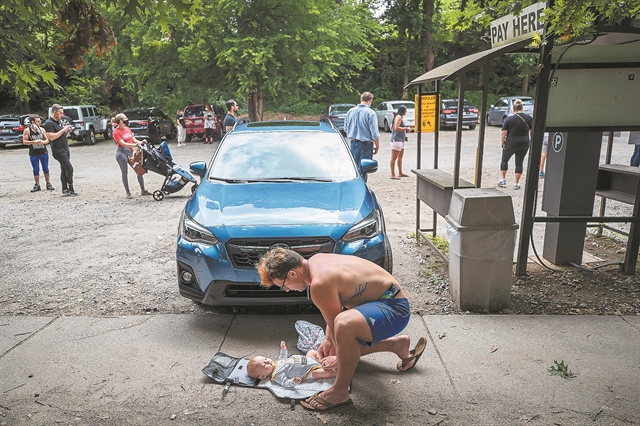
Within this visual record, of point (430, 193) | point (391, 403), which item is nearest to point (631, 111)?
point (430, 193)

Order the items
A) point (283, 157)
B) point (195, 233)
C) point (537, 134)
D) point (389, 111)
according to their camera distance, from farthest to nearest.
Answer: point (389, 111) → point (283, 157) → point (537, 134) → point (195, 233)

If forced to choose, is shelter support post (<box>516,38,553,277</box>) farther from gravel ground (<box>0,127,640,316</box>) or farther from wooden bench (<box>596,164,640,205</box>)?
wooden bench (<box>596,164,640,205</box>)

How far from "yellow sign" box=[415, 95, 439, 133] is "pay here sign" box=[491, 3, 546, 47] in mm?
1270

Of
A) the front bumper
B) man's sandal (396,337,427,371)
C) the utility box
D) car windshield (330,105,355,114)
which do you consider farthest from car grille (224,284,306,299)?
car windshield (330,105,355,114)

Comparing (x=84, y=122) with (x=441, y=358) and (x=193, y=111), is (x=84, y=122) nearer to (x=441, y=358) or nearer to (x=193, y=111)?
(x=193, y=111)

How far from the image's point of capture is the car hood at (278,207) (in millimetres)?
4355

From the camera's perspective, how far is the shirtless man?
3164 mm

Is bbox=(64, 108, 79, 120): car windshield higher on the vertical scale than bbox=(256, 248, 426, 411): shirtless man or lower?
higher

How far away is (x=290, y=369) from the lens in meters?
3.59

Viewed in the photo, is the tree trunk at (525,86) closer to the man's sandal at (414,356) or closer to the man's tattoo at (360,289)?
the man's sandal at (414,356)

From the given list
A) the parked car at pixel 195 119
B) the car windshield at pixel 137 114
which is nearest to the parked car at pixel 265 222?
the parked car at pixel 195 119

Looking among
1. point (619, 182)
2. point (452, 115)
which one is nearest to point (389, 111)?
point (452, 115)

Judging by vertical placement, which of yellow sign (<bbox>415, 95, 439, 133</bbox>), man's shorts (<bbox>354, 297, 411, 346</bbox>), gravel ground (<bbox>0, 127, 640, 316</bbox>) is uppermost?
yellow sign (<bbox>415, 95, 439, 133</bbox>)

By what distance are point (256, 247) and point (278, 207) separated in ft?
1.77
